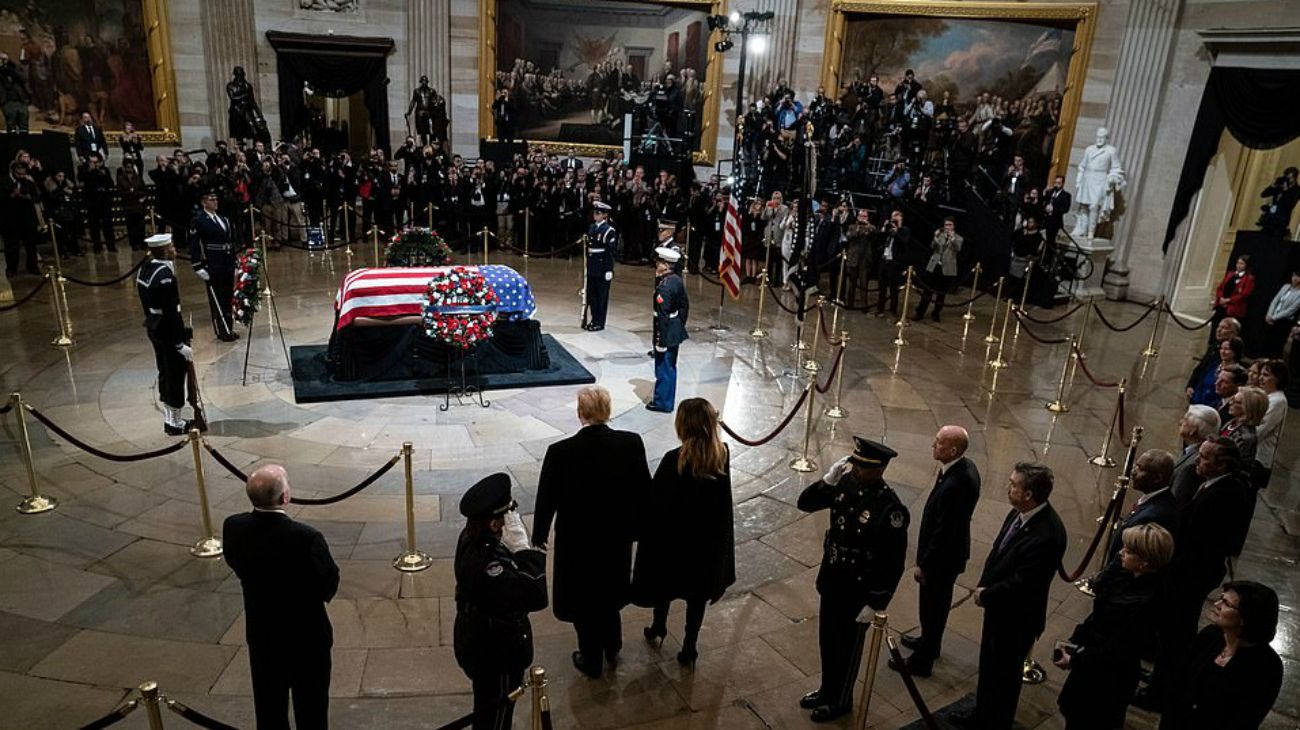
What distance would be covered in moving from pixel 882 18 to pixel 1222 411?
45.5ft

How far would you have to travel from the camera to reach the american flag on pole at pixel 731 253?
36.6ft

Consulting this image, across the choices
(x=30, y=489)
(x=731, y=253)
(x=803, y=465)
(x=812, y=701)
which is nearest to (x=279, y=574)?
(x=812, y=701)

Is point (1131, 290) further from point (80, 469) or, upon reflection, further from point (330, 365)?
point (80, 469)

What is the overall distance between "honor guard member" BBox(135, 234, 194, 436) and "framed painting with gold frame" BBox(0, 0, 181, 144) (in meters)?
12.2

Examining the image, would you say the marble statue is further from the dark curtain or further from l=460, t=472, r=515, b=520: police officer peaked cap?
l=460, t=472, r=515, b=520: police officer peaked cap

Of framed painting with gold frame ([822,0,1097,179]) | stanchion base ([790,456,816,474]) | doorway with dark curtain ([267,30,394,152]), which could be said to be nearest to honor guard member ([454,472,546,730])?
stanchion base ([790,456,816,474])

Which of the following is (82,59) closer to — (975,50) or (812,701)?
(975,50)

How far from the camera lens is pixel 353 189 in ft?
54.6

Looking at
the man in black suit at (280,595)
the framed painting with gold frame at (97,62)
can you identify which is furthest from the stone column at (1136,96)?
the framed painting with gold frame at (97,62)

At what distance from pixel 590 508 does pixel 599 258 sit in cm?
697

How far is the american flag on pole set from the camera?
1114 centimetres

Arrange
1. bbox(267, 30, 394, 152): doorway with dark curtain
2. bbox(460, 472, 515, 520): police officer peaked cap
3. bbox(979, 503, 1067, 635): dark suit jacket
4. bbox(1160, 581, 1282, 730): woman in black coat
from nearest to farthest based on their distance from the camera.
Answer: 1. bbox(1160, 581, 1282, 730): woman in black coat
2. bbox(460, 472, 515, 520): police officer peaked cap
3. bbox(979, 503, 1067, 635): dark suit jacket
4. bbox(267, 30, 394, 152): doorway with dark curtain

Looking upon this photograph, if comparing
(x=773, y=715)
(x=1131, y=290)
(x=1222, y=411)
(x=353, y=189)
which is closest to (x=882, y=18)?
(x=1131, y=290)

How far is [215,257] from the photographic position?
1020cm
